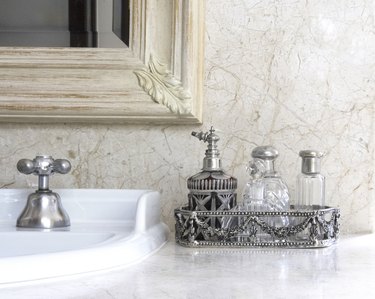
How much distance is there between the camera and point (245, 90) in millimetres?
1212

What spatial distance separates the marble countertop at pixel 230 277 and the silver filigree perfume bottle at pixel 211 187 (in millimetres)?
83

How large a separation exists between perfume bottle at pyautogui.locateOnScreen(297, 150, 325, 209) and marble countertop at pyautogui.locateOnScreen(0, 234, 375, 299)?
0.13 meters

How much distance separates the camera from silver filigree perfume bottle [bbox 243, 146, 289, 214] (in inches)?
42.7

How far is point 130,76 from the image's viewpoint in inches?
46.4

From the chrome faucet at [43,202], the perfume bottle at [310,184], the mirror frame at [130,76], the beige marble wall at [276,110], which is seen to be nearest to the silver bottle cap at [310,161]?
the perfume bottle at [310,184]

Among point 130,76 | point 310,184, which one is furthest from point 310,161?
point 130,76

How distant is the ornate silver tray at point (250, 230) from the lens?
3.33ft

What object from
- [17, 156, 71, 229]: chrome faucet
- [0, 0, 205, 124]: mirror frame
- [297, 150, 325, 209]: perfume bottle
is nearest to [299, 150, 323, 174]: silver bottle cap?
[297, 150, 325, 209]: perfume bottle

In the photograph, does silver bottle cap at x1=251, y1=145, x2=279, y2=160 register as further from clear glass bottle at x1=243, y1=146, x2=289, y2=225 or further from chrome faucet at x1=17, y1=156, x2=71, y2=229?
chrome faucet at x1=17, y1=156, x2=71, y2=229

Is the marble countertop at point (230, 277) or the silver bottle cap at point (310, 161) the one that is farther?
the silver bottle cap at point (310, 161)

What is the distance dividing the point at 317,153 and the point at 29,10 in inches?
21.5

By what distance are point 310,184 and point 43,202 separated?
16.7 inches

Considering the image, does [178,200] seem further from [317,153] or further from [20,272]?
[20,272]

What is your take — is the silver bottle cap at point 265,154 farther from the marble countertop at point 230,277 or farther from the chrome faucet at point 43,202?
the chrome faucet at point 43,202
